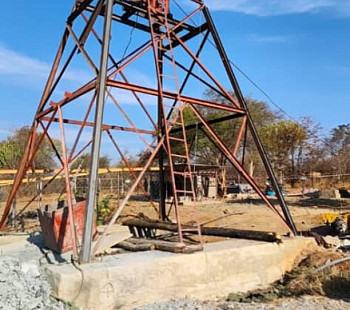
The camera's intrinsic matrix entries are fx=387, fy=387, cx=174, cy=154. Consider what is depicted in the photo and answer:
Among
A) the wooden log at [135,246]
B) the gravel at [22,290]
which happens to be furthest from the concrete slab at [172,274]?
the wooden log at [135,246]

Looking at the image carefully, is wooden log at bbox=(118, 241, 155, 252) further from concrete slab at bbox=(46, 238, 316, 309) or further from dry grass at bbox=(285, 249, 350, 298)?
dry grass at bbox=(285, 249, 350, 298)

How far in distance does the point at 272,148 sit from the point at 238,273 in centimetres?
3274

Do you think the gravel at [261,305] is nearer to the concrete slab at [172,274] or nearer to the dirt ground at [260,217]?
the concrete slab at [172,274]

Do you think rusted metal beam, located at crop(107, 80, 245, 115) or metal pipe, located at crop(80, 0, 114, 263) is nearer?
metal pipe, located at crop(80, 0, 114, 263)

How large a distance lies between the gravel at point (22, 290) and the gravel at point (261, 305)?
1329 mm

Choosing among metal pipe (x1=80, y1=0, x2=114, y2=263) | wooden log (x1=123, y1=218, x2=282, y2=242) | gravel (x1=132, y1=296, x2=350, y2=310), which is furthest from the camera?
wooden log (x1=123, y1=218, x2=282, y2=242)

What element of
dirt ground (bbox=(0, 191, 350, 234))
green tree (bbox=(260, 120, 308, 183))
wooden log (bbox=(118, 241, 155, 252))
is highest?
green tree (bbox=(260, 120, 308, 183))

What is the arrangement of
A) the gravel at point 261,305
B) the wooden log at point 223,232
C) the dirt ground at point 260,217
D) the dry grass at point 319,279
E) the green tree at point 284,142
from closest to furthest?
the gravel at point 261,305
the dry grass at point 319,279
the wooden log at point 223,232
the dirt ground at point 260,217
the green tree at point 284,142

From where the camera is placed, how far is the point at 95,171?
6359 mm

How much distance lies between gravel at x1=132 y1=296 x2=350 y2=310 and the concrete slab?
0.26 m

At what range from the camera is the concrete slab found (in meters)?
5.47

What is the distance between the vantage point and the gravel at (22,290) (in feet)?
16.4

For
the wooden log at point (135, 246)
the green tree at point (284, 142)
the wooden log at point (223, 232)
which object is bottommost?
the wooden log at point (135, 246)

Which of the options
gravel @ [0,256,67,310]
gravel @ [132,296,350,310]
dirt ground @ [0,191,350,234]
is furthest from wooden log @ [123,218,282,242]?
gravel @ [0,256,67,310]
